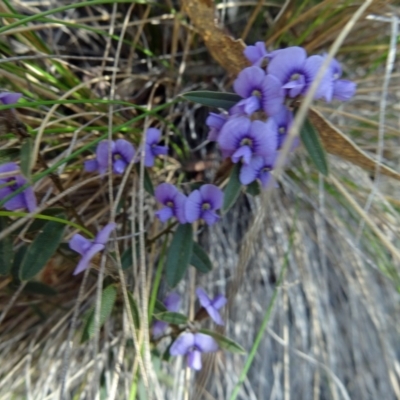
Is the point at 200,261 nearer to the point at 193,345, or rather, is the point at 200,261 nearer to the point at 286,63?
the point at 193,345

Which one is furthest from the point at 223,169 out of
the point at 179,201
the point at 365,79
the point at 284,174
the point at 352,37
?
the point at 352,37

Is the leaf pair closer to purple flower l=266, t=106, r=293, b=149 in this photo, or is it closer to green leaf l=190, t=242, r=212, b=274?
green leaf l=190, t=242, r=212, b=274

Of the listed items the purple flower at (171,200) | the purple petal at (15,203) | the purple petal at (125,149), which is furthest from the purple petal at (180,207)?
the purple petal at (15,203)

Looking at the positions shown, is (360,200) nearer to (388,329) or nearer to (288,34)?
(388,329)

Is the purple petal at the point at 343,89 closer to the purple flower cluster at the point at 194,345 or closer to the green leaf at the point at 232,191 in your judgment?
the green leaf at the point at 232,191

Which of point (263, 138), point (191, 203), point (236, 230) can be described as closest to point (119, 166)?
point (191, 203)

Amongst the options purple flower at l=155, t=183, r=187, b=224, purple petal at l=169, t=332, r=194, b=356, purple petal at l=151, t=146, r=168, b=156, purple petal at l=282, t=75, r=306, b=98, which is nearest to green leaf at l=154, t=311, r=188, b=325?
purple petal at l=169, t=332, r=194, b=356
